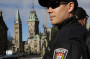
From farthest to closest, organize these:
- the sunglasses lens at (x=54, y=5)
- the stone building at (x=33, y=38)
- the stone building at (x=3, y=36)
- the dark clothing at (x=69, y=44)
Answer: the stone building at (x=33, y=38), the stone building at (x=3, y=36), the sunglasses lens at (x=54, y=5), the dark clothing at (x=69, y=44)

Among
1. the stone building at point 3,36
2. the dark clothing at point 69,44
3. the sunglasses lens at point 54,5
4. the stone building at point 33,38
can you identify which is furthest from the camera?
the stone building at point 33,38

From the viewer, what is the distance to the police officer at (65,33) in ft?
6.18

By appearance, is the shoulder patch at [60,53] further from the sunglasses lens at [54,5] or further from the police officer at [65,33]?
the sunglasses lens at [54,5]

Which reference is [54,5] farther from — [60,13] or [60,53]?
[60,53]

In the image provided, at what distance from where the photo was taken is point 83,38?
1.98 m

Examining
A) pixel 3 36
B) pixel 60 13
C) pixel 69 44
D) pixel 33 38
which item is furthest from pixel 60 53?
pixel 33 38

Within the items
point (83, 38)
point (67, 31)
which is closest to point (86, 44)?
point (83, 38)

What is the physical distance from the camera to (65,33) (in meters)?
2.00

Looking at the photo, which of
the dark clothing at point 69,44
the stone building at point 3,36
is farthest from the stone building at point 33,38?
the dark clothing at point 69,44

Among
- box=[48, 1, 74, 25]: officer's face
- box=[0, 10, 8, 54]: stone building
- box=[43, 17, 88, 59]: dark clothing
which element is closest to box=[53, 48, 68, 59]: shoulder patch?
box=[43, 17, 88, 59]: dark clothing

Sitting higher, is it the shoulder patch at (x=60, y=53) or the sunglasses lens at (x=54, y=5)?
the sunglasses lens at (x=54, y=5)

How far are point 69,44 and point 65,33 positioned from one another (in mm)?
127

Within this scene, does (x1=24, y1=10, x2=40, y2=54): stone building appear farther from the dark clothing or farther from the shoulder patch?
the shoulder patch

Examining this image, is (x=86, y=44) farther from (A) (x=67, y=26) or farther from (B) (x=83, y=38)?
(A) (x=67, y=26)
